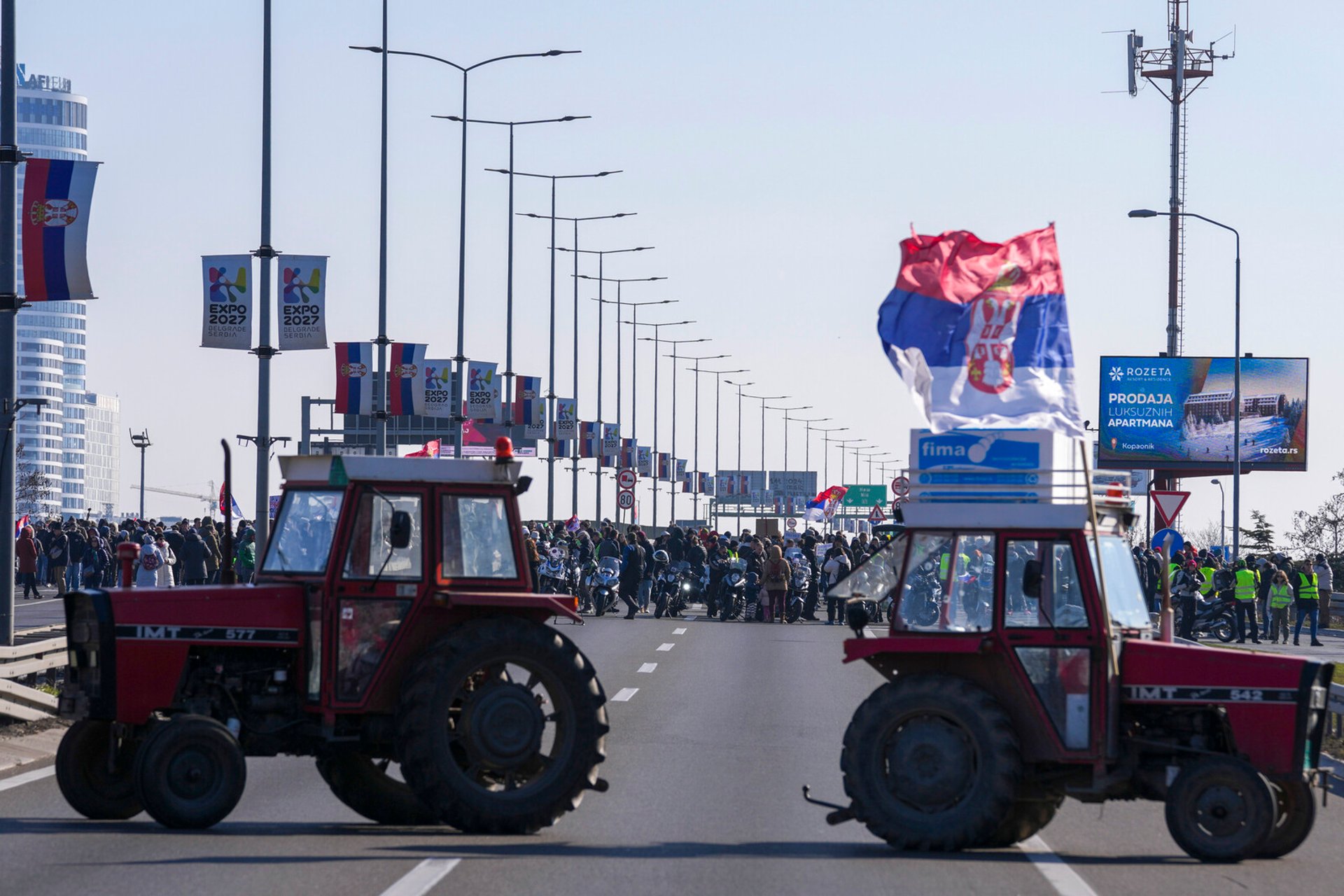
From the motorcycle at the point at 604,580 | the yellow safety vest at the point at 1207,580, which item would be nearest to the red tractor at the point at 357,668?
the yellow safety vest at the point at 1207,580

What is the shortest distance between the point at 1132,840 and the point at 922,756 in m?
1.88

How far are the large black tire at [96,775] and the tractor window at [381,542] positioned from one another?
1.71 metres

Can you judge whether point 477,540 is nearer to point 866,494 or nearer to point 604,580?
point 604,580

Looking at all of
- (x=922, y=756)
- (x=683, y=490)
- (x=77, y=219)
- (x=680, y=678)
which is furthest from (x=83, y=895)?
(x=683, y=490)

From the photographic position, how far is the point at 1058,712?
12.0m

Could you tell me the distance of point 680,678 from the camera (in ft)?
85.0

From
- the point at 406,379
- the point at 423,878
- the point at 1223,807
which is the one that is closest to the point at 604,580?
the point at 406,379

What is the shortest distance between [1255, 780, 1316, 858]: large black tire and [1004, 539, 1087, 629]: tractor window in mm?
1479

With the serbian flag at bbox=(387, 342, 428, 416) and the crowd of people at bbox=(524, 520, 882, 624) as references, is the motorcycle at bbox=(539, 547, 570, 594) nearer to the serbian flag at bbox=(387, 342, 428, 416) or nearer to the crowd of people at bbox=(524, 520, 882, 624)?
the crowd of people at bbox=(524, 520, 882, 624)

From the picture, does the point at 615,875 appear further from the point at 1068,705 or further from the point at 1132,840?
the point at 1132,840

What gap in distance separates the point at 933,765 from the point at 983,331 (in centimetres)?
253

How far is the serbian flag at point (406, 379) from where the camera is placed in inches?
1610

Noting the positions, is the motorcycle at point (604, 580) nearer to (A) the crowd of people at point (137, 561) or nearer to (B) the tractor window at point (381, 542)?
(A) the crowd of people at point (137, 561)

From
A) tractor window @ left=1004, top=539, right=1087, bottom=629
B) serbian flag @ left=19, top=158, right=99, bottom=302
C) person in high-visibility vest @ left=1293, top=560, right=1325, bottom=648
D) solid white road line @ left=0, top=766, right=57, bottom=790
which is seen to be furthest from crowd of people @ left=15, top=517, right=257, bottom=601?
tractor window @ left=1004, top=539, right=1087, bottom=629
